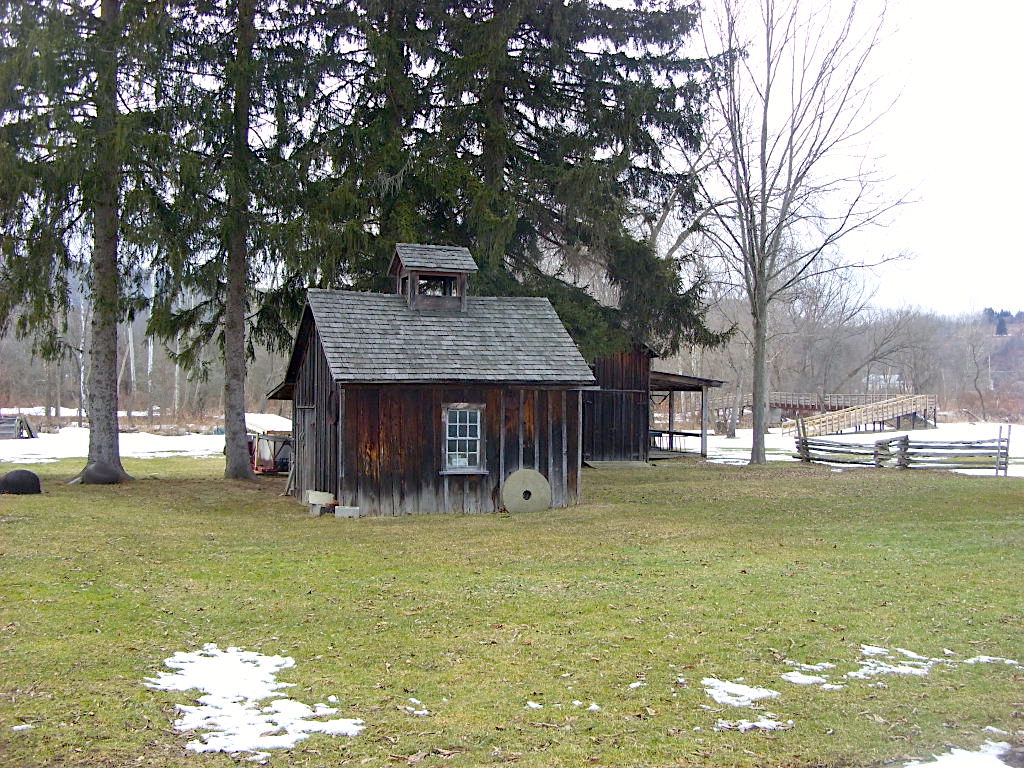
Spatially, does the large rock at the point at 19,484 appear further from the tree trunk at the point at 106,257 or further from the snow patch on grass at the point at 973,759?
the snow patch on grass at the point at 973,759

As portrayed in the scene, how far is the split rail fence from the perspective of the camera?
90.6 ft

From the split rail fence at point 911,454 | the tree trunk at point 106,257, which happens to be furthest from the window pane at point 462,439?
the split rail fence at point 911,454

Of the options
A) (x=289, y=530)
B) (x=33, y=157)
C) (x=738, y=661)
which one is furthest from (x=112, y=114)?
(x=738, y=661)

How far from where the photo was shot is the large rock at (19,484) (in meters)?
19.4

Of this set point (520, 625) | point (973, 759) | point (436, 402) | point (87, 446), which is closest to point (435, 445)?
point (436, 402)

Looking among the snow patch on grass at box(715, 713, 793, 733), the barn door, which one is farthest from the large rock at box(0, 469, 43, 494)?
the snow patch on grass at box(715, 713, 793, 733)

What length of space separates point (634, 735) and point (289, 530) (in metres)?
10.7

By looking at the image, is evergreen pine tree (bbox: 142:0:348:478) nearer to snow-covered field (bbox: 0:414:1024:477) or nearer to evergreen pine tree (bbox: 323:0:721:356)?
evergreen pine tree (bbox: 323:0:721:356)

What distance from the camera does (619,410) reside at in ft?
106

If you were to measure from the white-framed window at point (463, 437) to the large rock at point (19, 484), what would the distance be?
9.00 meters

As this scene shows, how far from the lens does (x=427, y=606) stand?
389 inches

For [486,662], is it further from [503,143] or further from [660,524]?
[503,143]

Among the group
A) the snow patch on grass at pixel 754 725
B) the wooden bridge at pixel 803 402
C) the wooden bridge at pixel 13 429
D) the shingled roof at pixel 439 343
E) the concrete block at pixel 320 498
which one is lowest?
the snow patch on grass at pixel 754 725

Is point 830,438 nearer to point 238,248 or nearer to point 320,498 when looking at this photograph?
point 238,248
